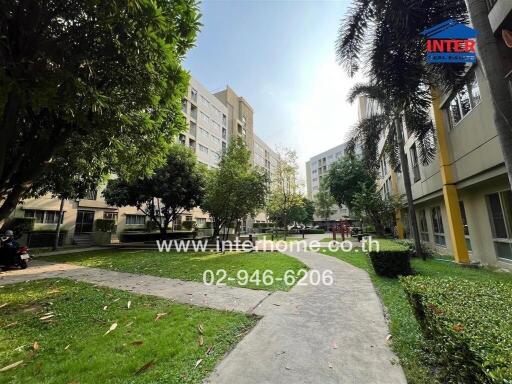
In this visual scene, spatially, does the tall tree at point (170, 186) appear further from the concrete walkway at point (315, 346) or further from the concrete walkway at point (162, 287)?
the concrete walkway at point (315, 346)

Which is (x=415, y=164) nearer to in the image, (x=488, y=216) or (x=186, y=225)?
(x=488, y=216)

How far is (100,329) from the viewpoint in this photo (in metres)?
4.54

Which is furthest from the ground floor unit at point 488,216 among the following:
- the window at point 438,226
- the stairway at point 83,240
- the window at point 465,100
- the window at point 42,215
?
the window at point 42,215

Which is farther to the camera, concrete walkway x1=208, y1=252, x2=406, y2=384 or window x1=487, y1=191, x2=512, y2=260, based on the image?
window x1=487, y1=191, x2=512, y2=260

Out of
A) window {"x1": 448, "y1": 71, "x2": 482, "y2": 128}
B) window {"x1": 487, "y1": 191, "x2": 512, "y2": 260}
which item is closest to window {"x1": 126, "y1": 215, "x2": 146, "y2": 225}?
window {"x1": 448, "y1": 71, "x2": 482, "y2": 128}

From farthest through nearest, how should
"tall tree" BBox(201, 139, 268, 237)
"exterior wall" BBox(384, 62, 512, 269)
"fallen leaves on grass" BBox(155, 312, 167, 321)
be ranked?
1. "tall tree" BBox(201, 139, 268, 237)
2. "exterior wall" BBox(384, 62, 512, 269)
3. "fallen leaves on grass" BBox(155, 312, 167, 321)

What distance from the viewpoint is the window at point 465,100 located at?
27.0ft

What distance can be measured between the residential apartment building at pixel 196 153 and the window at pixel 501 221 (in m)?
10.8

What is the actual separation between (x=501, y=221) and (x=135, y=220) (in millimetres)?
31451

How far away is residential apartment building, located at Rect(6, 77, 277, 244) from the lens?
22844 mm

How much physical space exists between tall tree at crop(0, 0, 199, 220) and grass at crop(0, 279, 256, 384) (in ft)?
8.81

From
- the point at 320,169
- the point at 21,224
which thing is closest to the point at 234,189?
the point at 21,224

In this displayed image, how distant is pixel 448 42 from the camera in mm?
6898

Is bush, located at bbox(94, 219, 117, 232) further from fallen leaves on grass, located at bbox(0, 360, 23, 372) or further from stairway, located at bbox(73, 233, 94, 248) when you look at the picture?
fallen leaves on grass, located at bbox(0, 360, 23, 372)
